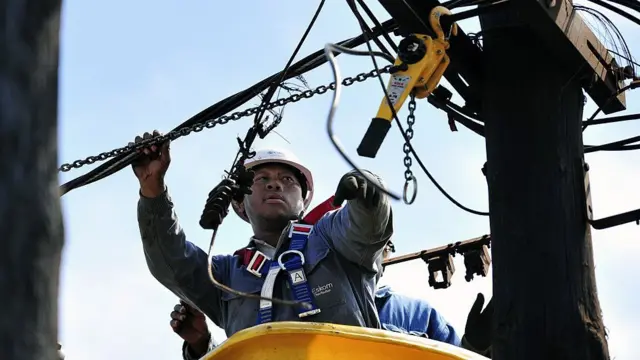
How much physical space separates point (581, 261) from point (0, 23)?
392 cm

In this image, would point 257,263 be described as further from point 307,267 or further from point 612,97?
point 612,97

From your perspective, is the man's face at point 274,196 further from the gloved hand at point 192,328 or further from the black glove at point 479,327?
the black glove at point 479,327

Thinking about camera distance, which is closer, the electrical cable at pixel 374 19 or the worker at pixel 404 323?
the worker at pixel 404 323

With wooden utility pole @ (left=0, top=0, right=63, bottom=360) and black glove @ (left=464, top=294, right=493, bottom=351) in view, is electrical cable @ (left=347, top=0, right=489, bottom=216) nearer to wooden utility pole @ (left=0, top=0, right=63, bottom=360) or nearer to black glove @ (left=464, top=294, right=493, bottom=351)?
black glove @ (left=464, top=294, right=493, bottom=351)

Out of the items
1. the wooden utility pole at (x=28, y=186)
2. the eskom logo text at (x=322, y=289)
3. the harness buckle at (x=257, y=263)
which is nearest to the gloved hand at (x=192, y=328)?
the harness buckle at (x=257, y=263)

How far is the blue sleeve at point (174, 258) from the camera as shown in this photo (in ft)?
18.3

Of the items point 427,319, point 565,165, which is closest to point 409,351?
point 565,165

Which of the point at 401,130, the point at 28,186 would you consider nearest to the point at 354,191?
the point at 401,130

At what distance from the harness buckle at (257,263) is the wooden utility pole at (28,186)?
4.28 m

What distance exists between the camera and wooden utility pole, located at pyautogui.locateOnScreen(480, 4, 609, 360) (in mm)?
4711

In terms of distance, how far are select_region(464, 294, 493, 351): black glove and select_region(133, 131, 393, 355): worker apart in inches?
17.5

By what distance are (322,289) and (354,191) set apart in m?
0.63

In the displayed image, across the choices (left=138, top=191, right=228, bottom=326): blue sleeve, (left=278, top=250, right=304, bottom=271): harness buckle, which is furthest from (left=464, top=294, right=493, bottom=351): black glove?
(left=138, top=191, right=228, bottom=326): blue sleeve

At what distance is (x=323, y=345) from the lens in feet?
13.4
